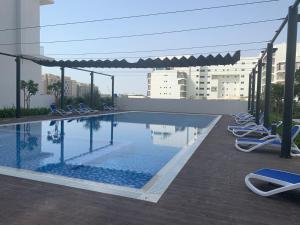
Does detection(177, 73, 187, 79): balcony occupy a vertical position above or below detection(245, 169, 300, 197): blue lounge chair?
above

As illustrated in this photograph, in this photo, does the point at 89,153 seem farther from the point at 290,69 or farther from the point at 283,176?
the point at 290,69

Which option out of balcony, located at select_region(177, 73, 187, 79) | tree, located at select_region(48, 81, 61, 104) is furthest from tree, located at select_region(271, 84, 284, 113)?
balcony, located at select_region(177, 73, 187, 79)

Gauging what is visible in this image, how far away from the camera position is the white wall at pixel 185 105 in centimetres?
2577

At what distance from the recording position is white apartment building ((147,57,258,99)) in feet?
259

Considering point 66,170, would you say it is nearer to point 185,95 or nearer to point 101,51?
point 101,51

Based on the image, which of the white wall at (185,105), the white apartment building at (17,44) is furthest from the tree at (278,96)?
the white apartment building at (17,44)

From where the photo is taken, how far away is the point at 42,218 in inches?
130

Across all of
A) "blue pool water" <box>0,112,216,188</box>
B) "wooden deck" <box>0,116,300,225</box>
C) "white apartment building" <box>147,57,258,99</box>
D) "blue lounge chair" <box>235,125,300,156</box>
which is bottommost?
"blue pool water" <box>0,112,216,188</box>

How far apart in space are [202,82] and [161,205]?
83911 millimetres

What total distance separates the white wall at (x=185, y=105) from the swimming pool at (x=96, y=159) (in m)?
15.7

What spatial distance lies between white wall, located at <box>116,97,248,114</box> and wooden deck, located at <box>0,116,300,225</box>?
21515 millimetres

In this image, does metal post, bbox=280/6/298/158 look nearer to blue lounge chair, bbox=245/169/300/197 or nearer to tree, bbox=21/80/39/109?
blue lounge chair, bbox=245/169/300/197

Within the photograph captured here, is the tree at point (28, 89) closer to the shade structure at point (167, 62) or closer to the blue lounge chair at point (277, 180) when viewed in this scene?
the shade structure at point (167, 62)

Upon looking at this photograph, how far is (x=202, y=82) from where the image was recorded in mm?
85562
